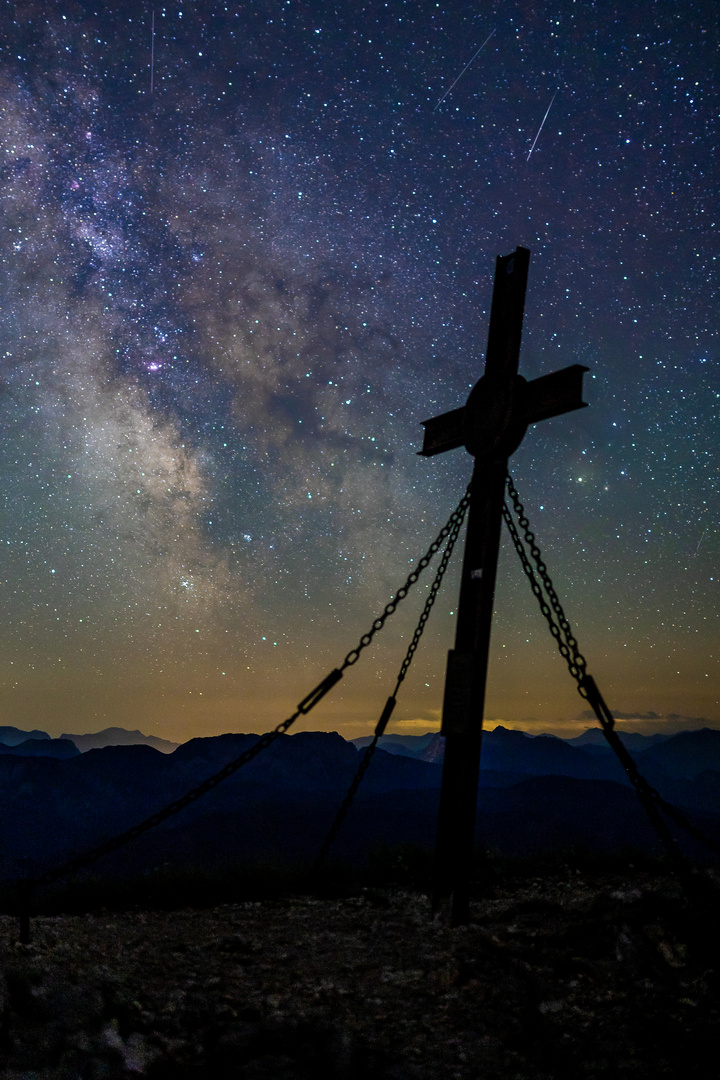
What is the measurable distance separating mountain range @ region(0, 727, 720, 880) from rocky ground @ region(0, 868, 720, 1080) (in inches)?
2570

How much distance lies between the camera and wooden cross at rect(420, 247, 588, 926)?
5.70m

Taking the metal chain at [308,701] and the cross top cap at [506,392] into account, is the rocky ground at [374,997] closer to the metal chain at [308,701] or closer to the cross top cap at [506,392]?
the metal chain at [308,701]

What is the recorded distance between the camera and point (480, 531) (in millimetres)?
6129

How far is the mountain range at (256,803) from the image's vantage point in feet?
269

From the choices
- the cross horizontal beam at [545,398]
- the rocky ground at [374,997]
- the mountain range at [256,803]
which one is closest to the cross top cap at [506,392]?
the cross horizontal beam at [545,398]

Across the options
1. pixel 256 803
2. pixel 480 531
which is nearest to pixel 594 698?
pixel 480 531

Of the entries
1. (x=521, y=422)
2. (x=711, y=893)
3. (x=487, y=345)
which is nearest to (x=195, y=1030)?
(x=711, y=893)

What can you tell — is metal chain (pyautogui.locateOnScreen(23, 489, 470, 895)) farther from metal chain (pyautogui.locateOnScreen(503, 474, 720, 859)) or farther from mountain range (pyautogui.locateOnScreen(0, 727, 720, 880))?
mountain range (pyautogui.locateOnScreen(0, 727, 720, 880))

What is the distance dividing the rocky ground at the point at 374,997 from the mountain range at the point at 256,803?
65284mm

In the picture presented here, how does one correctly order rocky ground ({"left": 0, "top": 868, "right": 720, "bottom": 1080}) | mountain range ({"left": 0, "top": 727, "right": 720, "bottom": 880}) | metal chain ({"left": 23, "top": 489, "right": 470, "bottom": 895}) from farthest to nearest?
1. mountain range ({"left": 0, "top": 727, "right": 720, "bottom": 880})
2. metal chain ({"left": 23, "top": 489, "right": 470, "bottom": 895})
3. rocky ground ({"left": 0, "top": 868, "right": 720, "bottom": 1080})

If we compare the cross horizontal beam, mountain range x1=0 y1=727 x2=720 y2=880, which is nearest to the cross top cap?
the cross horizontal beam

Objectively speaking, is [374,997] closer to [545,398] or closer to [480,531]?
[480,531]

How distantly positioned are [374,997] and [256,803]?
99982 millimetres

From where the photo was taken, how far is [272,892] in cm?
735
